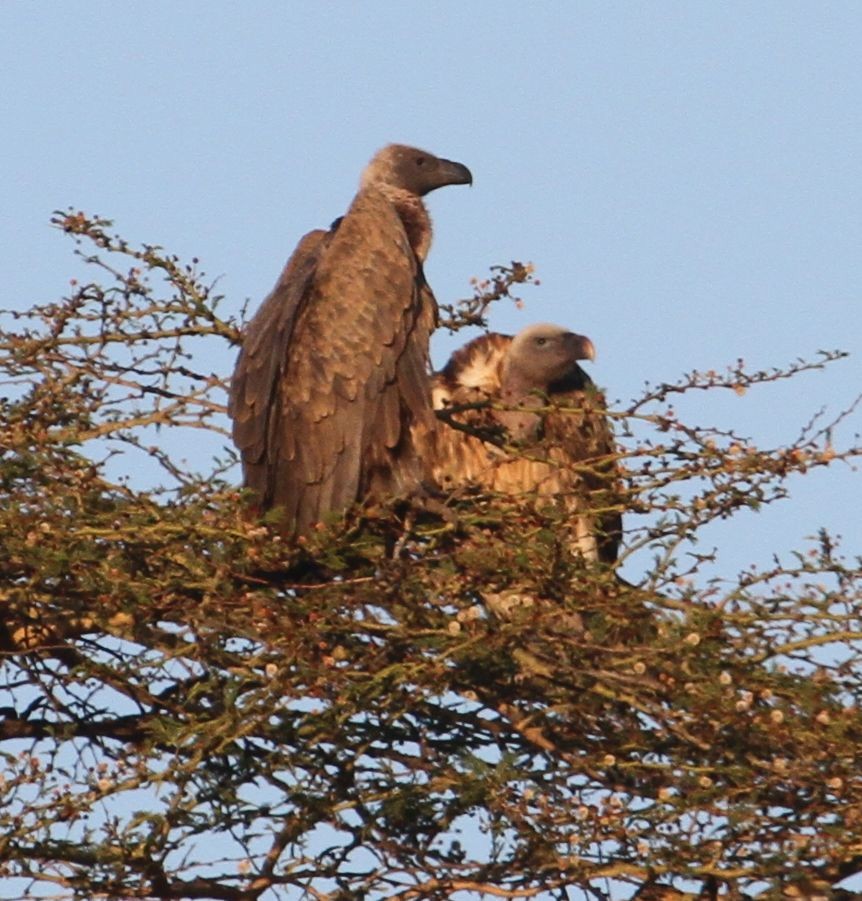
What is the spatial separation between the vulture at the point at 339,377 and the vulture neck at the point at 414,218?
25cm

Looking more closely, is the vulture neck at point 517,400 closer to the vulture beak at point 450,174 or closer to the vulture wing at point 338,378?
the vulture wing at point 338,378

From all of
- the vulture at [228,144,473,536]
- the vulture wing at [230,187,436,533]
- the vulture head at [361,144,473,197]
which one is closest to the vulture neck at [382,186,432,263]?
the vulture head at [361,144,473,197]

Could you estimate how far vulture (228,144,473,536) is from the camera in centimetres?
612

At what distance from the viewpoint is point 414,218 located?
7402 mm

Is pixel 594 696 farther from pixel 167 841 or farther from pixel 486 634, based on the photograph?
pixel 167 841

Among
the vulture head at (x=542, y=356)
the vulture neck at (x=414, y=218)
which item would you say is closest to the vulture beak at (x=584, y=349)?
the vulture head at (x=542, y=356)

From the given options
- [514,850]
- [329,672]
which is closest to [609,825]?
[514,850]

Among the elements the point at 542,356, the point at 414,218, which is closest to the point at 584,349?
the point at 542,356

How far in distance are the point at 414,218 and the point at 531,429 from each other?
1160 millimetres

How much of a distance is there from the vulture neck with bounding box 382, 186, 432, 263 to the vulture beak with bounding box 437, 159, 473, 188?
0.50 feet

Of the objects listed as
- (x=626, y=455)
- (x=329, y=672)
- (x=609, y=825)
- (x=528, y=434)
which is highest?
(x=528, y=434)

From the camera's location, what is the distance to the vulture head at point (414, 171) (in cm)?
770

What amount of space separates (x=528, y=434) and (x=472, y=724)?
153 centimetres

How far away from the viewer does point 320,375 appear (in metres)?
6.41
